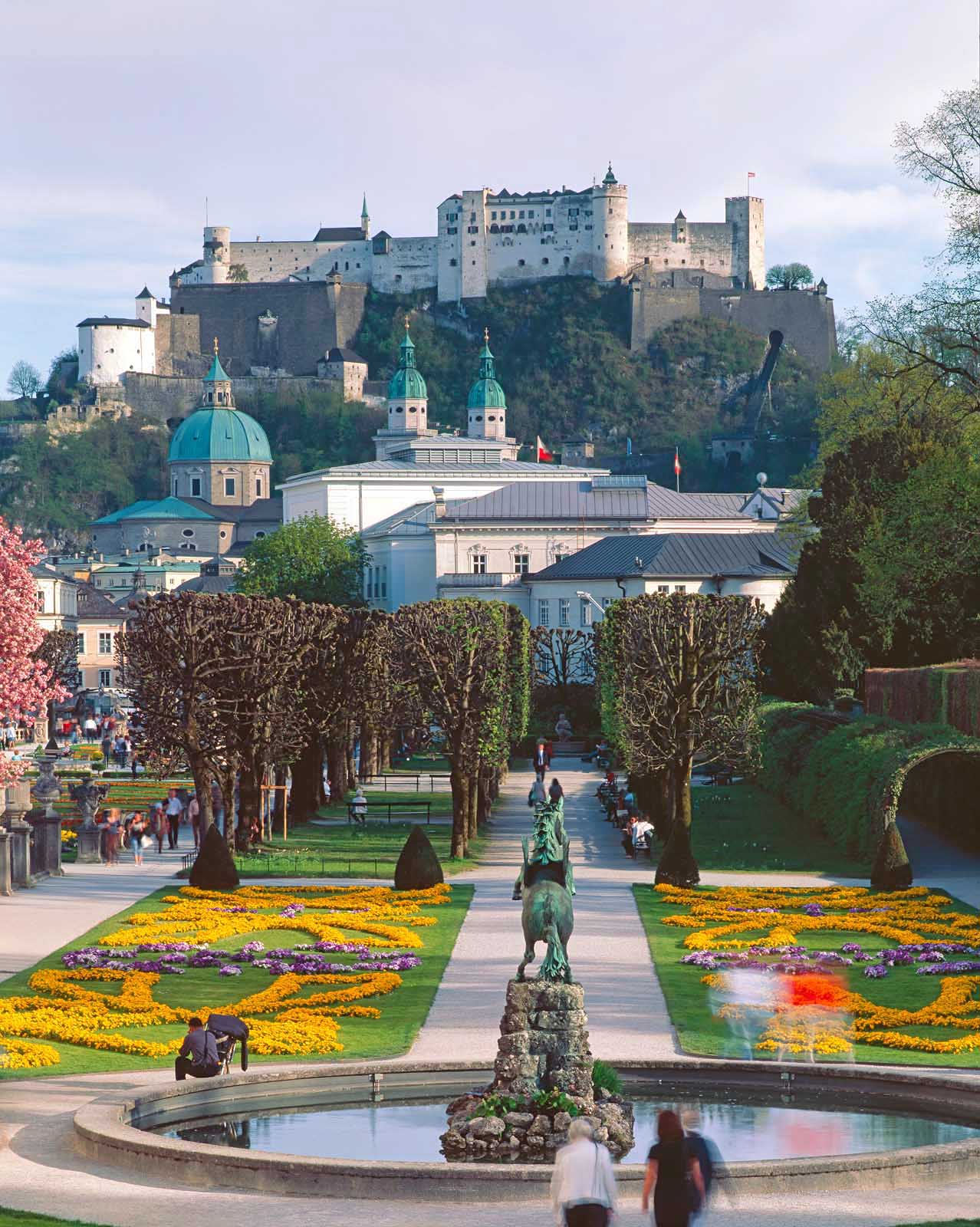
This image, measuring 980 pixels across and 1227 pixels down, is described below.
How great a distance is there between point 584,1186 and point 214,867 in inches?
1130

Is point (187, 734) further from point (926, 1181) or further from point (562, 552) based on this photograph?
point (562, 552)

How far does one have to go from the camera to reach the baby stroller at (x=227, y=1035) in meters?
22.2

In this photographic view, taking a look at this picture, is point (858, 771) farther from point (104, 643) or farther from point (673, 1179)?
point (104, 643)

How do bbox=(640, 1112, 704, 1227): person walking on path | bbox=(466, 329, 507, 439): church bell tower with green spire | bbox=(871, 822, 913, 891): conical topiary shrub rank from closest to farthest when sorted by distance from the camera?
1. bbox=(640, 1112, 704, 1227): person walking on path
2. bbox=(871, 822, 913, 891): conical topiary shrub
3. bbox=(466, 329, 507, 439): church bell tower with green spire

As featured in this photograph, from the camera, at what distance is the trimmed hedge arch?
44.4 meters

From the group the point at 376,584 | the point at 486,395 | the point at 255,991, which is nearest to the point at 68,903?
the point at 255,991

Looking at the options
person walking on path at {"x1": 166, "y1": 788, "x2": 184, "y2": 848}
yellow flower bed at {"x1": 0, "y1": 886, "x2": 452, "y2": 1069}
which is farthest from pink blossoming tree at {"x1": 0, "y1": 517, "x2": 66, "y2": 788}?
yellow flower bed at {"x1": 0, "y1": 886, "x2": 452, "y2": 1069}

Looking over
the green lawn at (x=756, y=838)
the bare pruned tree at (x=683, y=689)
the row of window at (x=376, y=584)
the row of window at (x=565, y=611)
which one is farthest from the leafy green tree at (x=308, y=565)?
the bare pruned tree at (x=683, y=689)

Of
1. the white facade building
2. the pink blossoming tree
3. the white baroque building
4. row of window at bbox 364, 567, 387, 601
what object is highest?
the white baroque building

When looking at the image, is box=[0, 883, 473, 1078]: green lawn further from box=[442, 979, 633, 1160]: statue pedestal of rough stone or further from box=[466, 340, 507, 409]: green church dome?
box=[466, 340, 507, 409]: green church dome

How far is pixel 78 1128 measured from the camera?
19.3 m

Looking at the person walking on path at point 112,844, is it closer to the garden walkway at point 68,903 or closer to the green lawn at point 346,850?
the garden walkway at point 68,903

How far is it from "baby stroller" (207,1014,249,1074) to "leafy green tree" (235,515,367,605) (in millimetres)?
109918

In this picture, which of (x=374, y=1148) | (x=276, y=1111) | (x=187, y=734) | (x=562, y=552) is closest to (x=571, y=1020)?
(x=374, y=1148)
